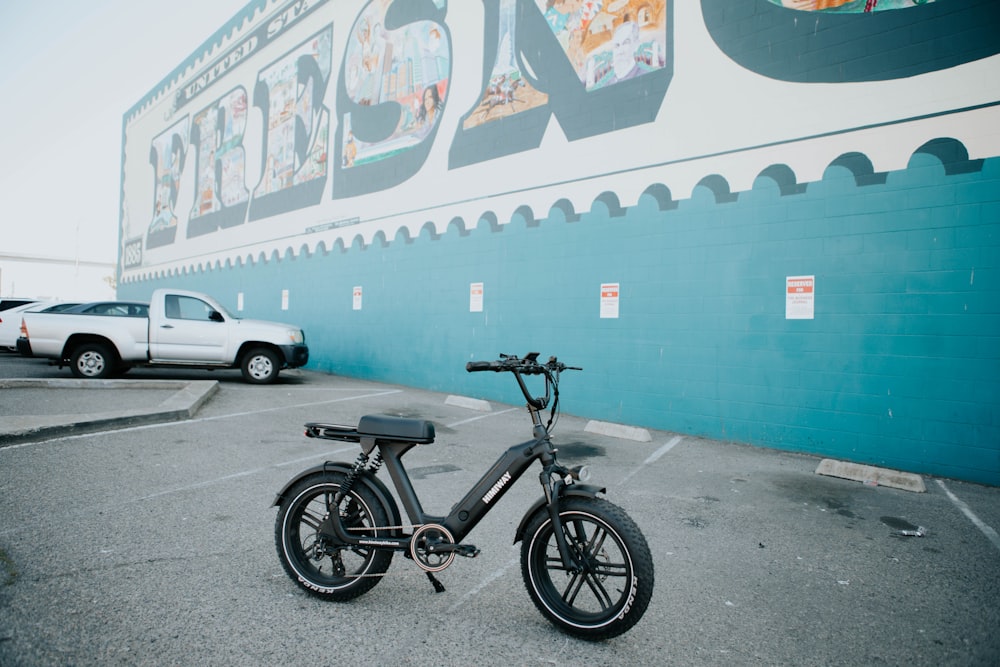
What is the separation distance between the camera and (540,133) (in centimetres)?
1039

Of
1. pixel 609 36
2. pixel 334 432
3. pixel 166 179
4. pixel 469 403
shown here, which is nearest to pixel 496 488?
pixel 334 432

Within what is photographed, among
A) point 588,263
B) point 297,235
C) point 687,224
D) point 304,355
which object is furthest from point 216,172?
point 687,224

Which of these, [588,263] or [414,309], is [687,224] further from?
[414,309]

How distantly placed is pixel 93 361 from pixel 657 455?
10849 mm

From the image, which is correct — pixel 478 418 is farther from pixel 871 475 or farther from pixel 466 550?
pixel 466 550

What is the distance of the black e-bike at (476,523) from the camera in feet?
9.22

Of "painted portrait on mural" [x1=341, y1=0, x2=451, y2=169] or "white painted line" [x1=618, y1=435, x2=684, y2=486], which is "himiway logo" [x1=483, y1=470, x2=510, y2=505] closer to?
"white painted line" [x1=618, y1=435, x2=684, y2=486]

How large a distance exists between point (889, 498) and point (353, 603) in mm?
5289

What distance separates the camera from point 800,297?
7.52m

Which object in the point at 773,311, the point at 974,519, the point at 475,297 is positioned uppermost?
the point at 475,297

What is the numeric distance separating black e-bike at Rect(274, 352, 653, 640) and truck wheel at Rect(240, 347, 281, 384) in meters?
9.78

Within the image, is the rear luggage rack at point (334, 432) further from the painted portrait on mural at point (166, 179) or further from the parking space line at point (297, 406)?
the painted portrait on mural at point (166, 179)

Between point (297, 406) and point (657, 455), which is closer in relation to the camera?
point (657, 455)

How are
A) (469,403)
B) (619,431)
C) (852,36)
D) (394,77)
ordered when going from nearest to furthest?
(852,36) < (619,431) < (469,403) < (394,77)
